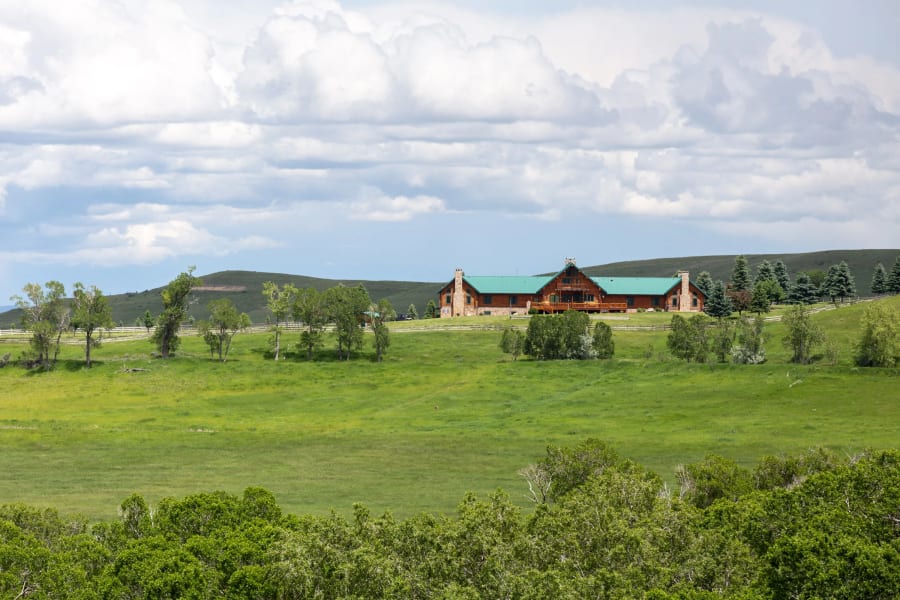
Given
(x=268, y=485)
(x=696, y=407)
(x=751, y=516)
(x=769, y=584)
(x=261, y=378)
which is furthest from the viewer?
(x=261, y=378)

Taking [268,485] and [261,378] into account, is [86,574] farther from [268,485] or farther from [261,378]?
[261,378]

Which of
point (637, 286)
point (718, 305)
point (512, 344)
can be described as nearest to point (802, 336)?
point (512, 344)

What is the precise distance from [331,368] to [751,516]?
77.6m

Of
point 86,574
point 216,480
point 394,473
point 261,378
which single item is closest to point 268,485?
point 216,480

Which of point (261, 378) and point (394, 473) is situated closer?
point (394, 473)

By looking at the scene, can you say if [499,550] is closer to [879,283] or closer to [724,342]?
[724,342]

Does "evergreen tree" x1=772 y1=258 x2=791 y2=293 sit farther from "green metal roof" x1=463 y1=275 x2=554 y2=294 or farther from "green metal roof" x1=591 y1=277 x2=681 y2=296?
"green metal roof" x1=463 y1=275 x2=554 y2=294

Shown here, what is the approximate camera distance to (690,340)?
10444 cm

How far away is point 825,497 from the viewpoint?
121 feet

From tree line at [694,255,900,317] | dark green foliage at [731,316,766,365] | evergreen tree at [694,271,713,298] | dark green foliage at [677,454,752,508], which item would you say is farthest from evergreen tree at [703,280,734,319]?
dark green foliage at [677,454,752,508]

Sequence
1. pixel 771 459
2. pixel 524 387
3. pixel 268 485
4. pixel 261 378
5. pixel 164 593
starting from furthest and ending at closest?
pixel 261 378, pixel 524 387, pixel 268 485, pixel 771 459, pixel 164 593

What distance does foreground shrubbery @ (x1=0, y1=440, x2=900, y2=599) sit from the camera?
30.5 meters

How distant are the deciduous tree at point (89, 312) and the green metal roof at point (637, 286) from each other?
236ft

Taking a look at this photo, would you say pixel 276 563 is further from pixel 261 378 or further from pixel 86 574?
pixel 261 378
